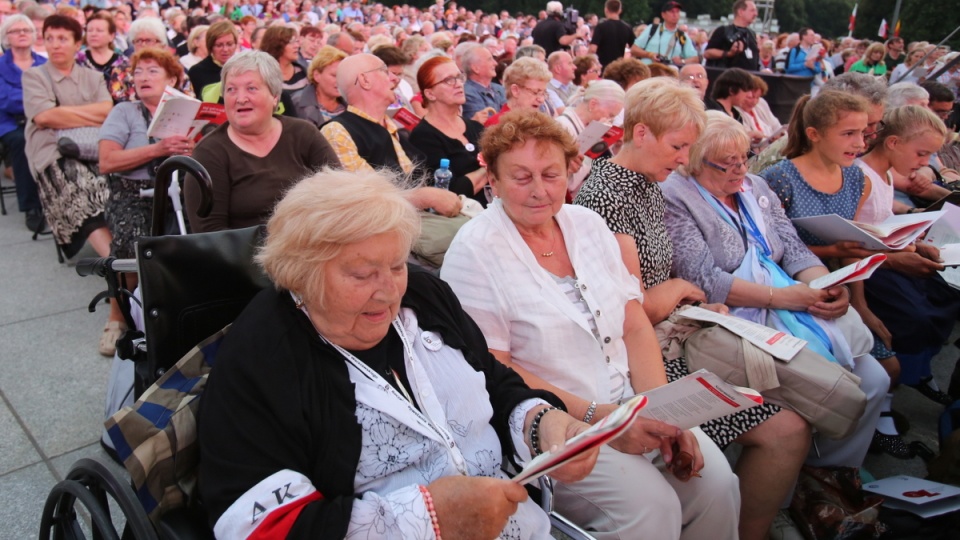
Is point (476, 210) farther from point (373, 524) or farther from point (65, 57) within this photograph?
point (65, 57)

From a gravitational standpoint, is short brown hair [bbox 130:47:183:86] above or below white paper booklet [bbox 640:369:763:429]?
above

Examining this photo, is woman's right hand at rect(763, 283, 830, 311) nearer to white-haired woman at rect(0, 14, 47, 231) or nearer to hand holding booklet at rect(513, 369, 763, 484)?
hand holding booklet at rect(513, 369, 763, 484)

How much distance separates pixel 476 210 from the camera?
3531 mm

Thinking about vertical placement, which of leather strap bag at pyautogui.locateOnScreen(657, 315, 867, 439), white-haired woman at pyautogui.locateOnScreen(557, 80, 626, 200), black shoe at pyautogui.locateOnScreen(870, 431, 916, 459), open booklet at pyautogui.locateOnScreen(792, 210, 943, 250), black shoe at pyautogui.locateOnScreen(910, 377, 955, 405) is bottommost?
black shoe at pyautogui.locateOnScreen(910, 377, 955, 405)

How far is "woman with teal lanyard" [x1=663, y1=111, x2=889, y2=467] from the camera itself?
3082 millimetres

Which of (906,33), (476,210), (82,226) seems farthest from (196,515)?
(906,33)

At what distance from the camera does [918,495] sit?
8.95 feet

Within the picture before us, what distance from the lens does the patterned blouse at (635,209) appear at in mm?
2857

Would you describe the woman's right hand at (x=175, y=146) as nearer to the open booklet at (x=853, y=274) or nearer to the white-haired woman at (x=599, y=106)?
the white-haired woman at (x=599, y=106)

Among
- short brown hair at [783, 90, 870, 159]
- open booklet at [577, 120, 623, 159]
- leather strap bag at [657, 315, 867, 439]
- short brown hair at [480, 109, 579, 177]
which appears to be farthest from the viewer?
open booklet at [577, 120, 623, 159]

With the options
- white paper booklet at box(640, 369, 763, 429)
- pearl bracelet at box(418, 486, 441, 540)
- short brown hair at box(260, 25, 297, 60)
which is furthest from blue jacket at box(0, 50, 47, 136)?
white paper booklet at box(640, 369, 763, 429)

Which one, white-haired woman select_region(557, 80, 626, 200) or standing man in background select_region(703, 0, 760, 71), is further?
standing man in background select_region(703, 0, 760, 71)

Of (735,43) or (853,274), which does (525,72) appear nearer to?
(853,274)

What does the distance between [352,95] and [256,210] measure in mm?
1249
